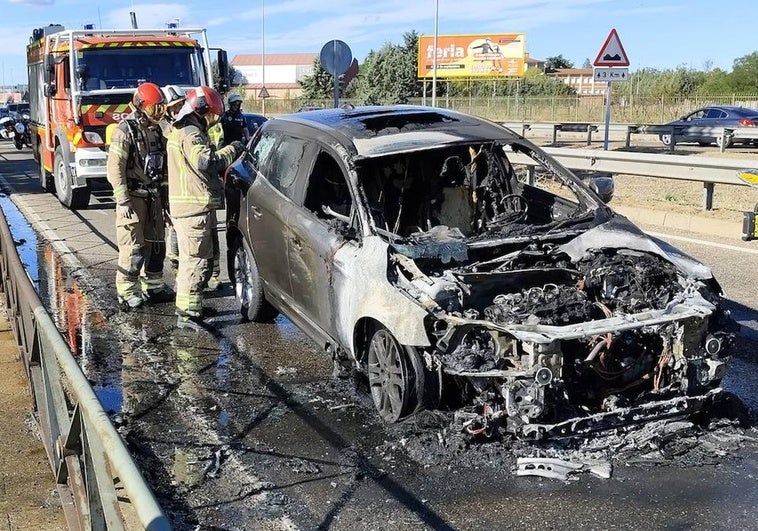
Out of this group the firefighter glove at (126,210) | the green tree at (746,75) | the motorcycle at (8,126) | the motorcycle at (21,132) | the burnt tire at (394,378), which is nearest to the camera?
the burnt tire at (394,378)

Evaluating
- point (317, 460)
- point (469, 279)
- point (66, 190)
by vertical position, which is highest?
point (469, 279)

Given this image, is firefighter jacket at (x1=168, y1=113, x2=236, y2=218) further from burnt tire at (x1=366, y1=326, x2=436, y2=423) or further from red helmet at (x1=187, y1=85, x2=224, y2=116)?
burnt tire at (x1=366, y1=326, x2=436, y2=423)

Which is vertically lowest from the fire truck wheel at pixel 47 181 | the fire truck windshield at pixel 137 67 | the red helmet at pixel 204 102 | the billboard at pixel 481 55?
the fire truck wheel at pixel 47 181

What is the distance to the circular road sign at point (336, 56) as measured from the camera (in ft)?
46.8

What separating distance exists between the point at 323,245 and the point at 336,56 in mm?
9583

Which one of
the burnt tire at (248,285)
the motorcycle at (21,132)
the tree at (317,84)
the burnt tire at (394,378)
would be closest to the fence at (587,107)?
the tree at (317,84)

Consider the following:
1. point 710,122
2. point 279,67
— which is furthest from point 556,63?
point 710,122

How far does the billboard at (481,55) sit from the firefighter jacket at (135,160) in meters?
58.1

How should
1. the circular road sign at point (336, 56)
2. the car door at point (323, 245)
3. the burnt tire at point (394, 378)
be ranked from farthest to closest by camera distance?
the circular road sign at point (336, 56), the car door at point (323, 245), the burnt tire at point (394, 378)

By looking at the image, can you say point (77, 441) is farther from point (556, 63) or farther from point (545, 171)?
point (556, 63)

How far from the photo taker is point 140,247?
25.1 feet

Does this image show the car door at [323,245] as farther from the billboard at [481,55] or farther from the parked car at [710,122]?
the billboard at [481,55]

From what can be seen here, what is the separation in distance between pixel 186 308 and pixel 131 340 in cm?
53

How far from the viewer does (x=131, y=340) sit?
6660mm
